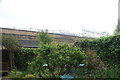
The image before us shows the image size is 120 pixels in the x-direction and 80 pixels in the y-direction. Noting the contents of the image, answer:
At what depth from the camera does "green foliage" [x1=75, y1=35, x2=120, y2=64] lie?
617 cm

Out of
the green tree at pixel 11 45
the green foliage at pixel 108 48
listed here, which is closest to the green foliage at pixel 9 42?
the green tree at pixel 11 45

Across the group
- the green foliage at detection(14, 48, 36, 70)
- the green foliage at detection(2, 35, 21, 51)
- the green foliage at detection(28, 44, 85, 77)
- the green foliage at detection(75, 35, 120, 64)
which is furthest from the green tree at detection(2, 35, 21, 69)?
the green foliage at detection(75, 35, 120, 64)

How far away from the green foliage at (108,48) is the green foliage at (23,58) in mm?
4147

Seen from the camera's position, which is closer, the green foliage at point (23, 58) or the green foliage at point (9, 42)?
the green foliage at point (9, 42)

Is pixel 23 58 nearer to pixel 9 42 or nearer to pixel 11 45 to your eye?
pixel 11 45

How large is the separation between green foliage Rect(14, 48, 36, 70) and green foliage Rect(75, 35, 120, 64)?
415cm

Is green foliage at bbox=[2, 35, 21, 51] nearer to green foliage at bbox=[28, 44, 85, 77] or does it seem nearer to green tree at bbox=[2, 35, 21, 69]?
green tree at bbox=[2, 35, 21, 69]

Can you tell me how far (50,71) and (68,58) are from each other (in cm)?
114

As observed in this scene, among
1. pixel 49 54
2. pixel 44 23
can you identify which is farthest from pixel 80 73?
A: pixel 44 23

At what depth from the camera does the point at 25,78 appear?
19.8 feet

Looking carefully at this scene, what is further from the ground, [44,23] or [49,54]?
[44,23]

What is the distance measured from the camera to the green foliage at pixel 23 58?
8703 mm

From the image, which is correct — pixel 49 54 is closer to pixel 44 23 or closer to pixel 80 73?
pixel 80 73

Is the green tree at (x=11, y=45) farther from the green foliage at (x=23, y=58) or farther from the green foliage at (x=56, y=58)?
the green foliage at (x=56, y=58)
